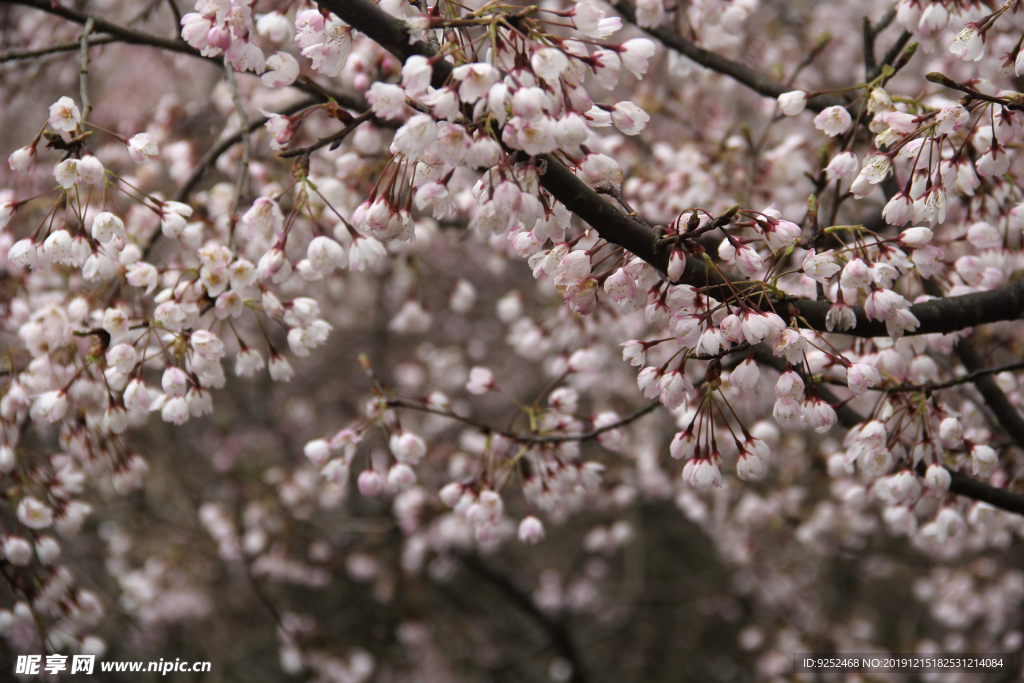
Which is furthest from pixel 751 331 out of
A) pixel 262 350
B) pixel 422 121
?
pixel 262 350

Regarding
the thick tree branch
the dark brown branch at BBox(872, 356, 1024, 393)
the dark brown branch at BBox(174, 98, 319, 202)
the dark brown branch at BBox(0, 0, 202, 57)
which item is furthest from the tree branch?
the dark brown branch at BBox(0, 0, 202, 57)

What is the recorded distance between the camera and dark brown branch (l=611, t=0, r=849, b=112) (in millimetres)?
2312

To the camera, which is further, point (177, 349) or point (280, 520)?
point (280, 520)

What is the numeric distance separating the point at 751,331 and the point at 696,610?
629cm

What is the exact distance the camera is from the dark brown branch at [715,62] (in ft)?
7.59

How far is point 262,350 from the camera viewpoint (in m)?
6.25

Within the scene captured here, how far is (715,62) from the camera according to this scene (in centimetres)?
241

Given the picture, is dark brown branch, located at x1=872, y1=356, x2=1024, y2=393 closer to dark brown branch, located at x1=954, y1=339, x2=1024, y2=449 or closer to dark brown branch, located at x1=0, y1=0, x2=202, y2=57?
dark brown branch, located at x1=954, y1=339, x2=1024, y2=449

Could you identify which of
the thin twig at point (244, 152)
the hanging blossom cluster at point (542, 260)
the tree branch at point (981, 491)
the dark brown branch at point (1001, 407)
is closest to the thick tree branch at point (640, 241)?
the hanging blossom cluster at point (542, 260)

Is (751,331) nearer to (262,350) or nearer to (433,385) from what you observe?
(433,385)

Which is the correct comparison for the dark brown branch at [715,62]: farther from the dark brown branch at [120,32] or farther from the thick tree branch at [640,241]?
the dark brown branch at [120,32]

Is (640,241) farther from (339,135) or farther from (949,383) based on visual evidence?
(949,383)

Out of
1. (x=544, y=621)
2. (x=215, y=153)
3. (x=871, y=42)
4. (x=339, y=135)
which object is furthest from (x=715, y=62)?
(x=544, y=621)

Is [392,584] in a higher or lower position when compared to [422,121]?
higher
